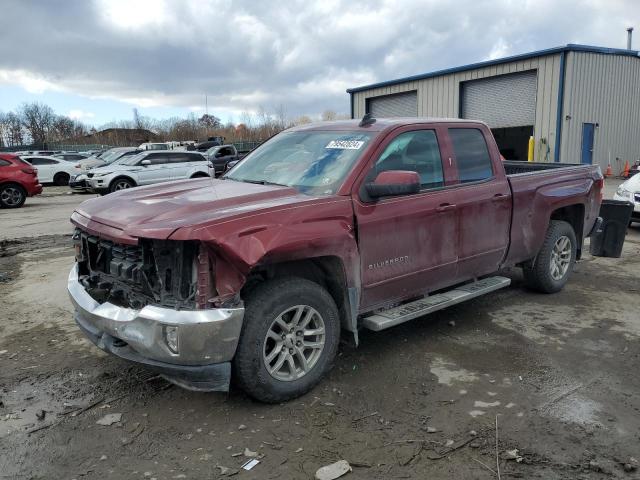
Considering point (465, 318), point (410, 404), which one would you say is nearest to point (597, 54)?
point (465, 318)

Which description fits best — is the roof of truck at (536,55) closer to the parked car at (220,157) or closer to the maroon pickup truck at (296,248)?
the parked car at (220,157)

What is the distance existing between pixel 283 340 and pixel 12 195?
15.3m

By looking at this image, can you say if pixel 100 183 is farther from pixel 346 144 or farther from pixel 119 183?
pixel 346 144

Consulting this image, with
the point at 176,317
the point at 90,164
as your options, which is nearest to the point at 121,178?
the point at 90,164

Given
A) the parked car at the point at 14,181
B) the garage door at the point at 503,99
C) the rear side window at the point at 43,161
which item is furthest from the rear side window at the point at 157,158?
the garage door at the point at 503,99

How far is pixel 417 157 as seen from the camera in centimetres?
459

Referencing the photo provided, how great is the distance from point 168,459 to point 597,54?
2121cm

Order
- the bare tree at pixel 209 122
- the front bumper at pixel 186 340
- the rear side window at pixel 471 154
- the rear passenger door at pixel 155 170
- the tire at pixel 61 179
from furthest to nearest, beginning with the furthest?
1. the bare tree at pixel 209 122
2. the tire at pixel 61 179
3. the rear passenger door at pixel 155 170
4. the rear side window at pixel 471 154
5. the front bumper at pixel 186 340

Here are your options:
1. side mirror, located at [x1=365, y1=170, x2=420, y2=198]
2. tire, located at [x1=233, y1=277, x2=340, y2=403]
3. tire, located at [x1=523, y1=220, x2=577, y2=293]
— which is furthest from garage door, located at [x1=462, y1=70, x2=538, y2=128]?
tire, located at [x1=233, y1=277, x2=340, y2=403]

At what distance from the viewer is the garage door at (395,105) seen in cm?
2497

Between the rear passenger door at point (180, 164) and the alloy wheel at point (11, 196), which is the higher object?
the rear passenger door at point (180, 164)

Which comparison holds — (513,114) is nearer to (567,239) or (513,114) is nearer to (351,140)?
(567,239)

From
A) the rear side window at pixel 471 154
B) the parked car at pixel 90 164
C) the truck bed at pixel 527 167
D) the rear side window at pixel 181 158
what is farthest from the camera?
the parked car at pixel 90 164

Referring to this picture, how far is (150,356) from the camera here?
3.34m
